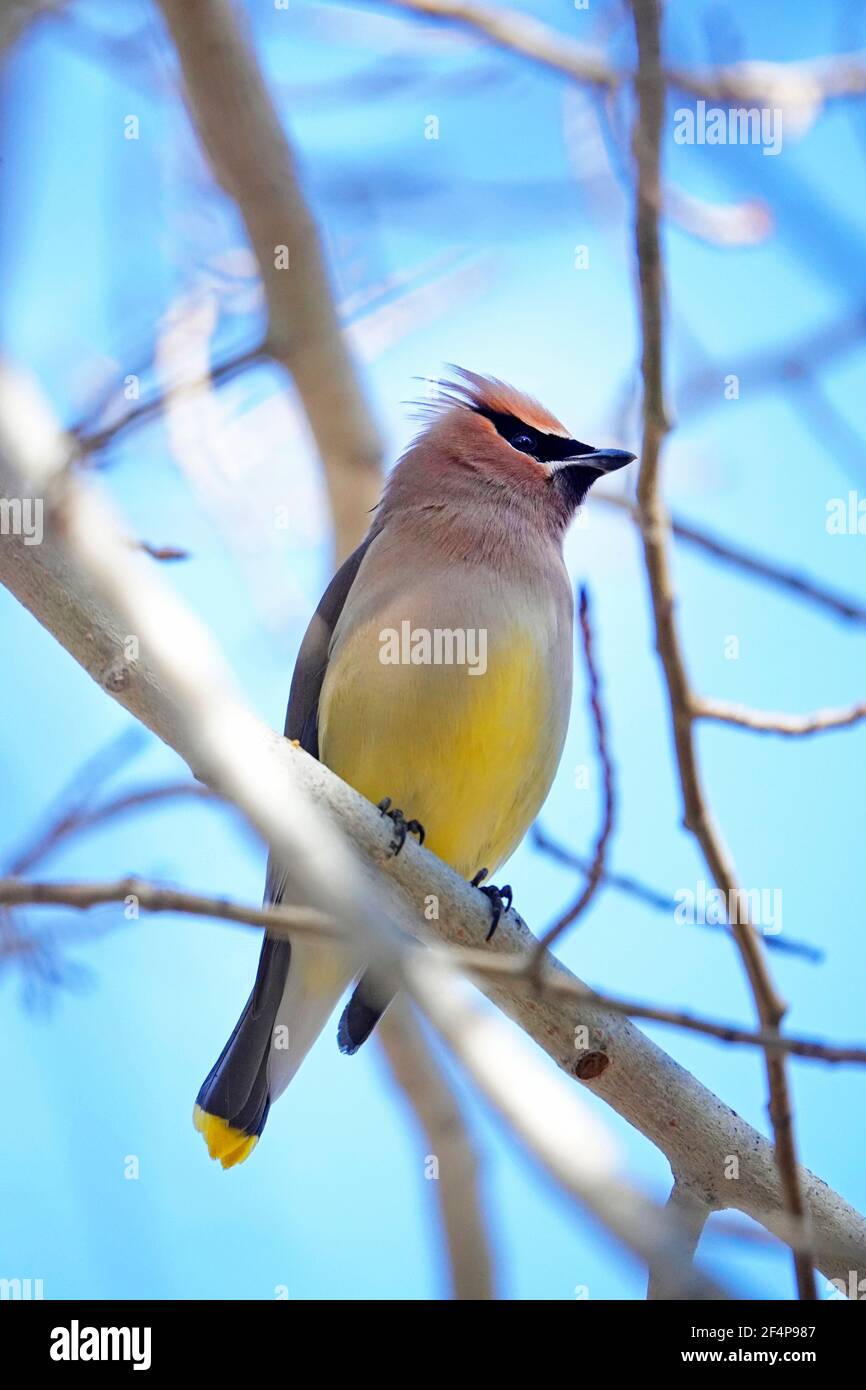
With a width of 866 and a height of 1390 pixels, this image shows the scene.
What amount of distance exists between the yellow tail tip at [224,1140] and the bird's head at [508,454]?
220 centimetres

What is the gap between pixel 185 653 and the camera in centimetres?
353

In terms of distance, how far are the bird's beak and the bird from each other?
Result: 1.28 ft

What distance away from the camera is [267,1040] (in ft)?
16.4

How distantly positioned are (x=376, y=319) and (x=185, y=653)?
3.41m

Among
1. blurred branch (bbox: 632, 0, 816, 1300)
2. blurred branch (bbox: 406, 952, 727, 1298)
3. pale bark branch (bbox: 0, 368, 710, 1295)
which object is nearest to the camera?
blurred branch (bbox: 406, 952, 727, 1298)

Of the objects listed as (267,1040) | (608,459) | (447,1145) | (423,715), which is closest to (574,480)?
(608,459)

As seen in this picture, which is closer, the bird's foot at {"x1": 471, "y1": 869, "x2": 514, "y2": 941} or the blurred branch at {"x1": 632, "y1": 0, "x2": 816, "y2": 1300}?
the blurred branch at {"x1": 632, "y1": 0, "x2": 816, "y2": 1300}

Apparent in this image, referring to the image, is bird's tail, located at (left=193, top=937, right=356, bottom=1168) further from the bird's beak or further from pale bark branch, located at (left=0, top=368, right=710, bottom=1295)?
the bird's beak

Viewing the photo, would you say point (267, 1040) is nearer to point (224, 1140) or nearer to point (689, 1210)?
point (224, 1140)

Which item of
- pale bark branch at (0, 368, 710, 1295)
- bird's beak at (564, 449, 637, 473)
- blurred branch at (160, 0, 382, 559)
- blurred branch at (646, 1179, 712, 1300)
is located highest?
blurred branch at (160, 0, 382, 559)

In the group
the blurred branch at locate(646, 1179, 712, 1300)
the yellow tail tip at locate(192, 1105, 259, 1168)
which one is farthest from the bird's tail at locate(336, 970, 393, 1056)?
the blurred branch at locate(646, 1179, 712, 1300)

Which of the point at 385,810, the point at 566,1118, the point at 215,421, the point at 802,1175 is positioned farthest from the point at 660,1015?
the point at 215,421

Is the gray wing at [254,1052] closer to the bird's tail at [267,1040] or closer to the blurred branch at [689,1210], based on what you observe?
the bird's tail at [267,1040]

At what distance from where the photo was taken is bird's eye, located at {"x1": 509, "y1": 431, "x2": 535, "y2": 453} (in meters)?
5.84
